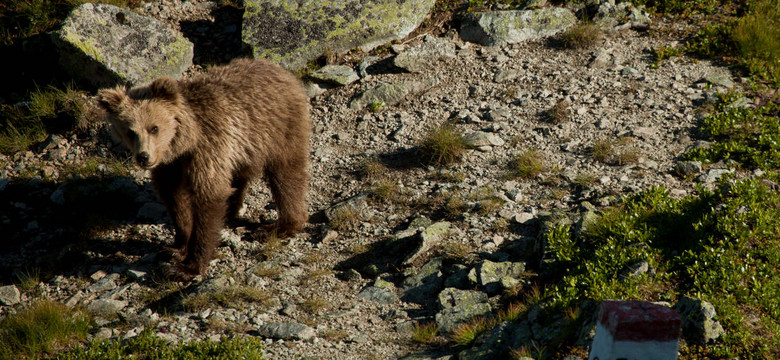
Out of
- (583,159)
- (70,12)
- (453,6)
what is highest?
(70,12)

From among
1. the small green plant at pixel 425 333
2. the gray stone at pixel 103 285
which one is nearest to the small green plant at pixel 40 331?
the gray stone at pixel 103 285

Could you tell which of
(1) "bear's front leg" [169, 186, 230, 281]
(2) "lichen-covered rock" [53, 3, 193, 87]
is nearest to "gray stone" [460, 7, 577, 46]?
(2) "lichen-covered rock" [53, 3, 193, 87]

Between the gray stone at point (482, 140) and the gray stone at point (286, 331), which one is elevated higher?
the gray stone at point (482, 140)

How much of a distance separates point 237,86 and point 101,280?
2238 mm

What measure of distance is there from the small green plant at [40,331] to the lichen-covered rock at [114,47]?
3.93 meters

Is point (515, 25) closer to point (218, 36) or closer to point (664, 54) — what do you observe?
point (664, 54)

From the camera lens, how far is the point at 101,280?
20.3ft

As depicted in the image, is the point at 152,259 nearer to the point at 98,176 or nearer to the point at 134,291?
the point at 134,291

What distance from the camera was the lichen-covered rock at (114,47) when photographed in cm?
830

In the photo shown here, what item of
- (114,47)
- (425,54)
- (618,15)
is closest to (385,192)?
(425,54)

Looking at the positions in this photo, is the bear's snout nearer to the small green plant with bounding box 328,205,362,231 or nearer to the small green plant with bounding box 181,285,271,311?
the small green plant with bounding box 181,285,271,311

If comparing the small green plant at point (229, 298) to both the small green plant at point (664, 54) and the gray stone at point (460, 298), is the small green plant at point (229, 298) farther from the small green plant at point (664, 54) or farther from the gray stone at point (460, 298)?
the small green plant at point (664, 54)

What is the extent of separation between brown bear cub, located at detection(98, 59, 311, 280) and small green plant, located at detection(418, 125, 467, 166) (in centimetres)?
145

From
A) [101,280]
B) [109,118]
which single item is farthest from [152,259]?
[109,118]
